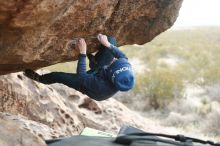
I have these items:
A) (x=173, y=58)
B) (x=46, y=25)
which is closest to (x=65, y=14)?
(x=46, y=25)

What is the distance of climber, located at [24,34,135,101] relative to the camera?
6.54 meters

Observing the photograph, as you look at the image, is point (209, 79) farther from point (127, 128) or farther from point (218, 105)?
point (127, 128)

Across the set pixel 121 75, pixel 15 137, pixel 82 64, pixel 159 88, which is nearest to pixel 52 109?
pixel 82 64

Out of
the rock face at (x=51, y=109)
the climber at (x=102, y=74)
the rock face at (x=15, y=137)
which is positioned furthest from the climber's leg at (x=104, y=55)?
the rock face at (x=15, y=137)

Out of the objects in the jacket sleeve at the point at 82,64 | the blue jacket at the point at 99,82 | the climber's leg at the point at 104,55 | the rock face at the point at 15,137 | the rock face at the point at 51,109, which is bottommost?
the rock face at the point at 15,137

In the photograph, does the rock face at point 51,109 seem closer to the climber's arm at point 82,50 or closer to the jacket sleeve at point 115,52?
the climber's arm at point 82,50

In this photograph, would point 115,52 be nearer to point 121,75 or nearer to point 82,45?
point 121,75

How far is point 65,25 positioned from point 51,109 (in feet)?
10.2

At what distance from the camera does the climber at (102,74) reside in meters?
6.54

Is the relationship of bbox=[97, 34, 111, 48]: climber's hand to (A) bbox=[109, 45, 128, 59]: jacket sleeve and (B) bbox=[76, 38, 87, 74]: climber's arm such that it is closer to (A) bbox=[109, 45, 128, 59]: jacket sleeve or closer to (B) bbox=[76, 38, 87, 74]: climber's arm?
(A) bbox=[109, 45, 128, 59]: jacket sleeve

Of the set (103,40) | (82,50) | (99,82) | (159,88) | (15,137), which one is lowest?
(15,137)

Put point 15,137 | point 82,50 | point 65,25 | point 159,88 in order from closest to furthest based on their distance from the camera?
point 15,137
point 65,25
point 82,50
point 159,88

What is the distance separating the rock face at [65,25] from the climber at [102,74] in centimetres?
14

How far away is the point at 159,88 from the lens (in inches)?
704
